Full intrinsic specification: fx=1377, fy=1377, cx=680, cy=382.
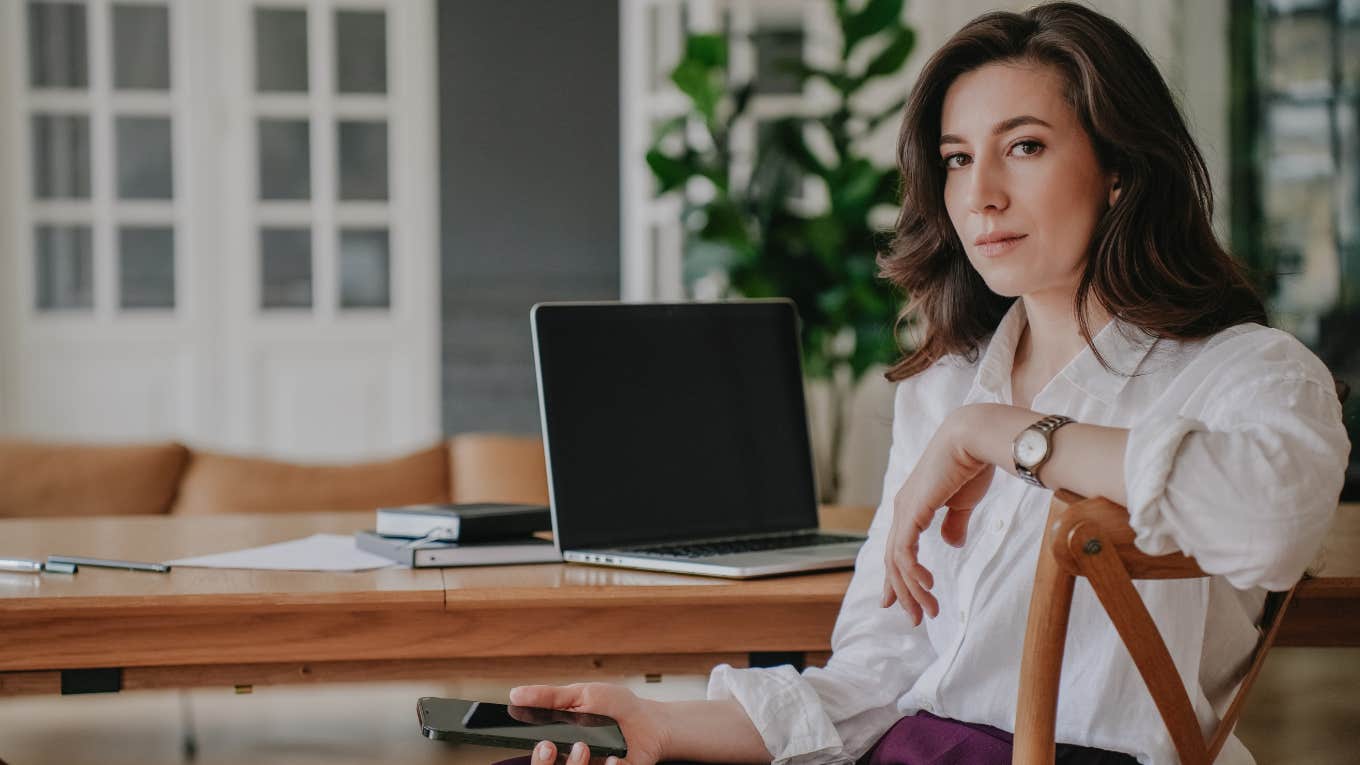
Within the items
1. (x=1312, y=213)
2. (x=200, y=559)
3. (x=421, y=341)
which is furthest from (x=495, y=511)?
(x=421, y=341)

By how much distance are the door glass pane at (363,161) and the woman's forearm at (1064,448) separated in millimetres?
5245

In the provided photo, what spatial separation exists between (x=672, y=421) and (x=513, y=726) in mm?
710

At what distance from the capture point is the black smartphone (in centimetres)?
114

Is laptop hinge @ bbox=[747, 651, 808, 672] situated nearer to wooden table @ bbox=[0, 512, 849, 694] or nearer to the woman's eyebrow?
wooden table @ bbox=[0, 512, 849, 694]

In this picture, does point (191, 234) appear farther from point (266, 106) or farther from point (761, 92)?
point (761, 92)

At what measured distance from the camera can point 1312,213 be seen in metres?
4.48

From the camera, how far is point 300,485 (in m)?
3.33

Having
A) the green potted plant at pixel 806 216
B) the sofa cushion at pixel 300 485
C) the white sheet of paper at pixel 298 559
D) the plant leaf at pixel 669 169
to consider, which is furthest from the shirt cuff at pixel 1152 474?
the plant leaf at pixel 669 169

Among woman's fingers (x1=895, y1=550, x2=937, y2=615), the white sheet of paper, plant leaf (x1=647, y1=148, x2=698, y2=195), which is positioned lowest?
the white sheet of paper

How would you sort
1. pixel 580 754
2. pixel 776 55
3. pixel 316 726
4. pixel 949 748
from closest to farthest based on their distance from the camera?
pixel 580 754 → pixel 949 748 → pixel 316 726 → pixel 776 55

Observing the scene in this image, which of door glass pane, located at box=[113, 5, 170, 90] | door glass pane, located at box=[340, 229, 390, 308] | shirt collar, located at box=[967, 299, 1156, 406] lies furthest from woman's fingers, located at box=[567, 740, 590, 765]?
door glass pane, located at box=[113, 5, 170, 90]

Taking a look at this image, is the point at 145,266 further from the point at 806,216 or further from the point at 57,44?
the point at 806,216

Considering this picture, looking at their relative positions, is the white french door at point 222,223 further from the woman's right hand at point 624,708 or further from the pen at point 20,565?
the woman's right hand at point 624,708

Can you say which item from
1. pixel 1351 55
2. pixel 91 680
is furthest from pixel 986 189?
pixel 1351 55
